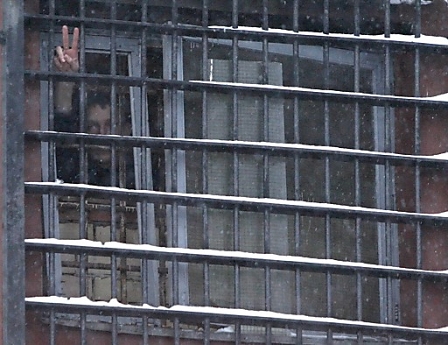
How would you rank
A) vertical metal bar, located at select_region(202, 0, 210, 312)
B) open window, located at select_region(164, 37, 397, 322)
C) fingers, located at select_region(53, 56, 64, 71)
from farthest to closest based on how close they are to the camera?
1. open window, located at select_region(164, 37, 397, 322)
2. fingers, located at select_region(53, 56, 64, 71)
3. vertical metal bar, located at select_region(202, 0, 210, 312)

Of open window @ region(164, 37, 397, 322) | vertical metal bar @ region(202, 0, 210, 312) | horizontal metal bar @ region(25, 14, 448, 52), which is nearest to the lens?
vertical metal bar @ region(202, 0, 210, 312)

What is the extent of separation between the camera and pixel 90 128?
14.8 ft

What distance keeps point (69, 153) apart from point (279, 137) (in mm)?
888

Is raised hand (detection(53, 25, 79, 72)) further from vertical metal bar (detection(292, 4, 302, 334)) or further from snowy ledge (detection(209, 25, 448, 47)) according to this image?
vertical metal bar (detection(292, 4, 302, 334))

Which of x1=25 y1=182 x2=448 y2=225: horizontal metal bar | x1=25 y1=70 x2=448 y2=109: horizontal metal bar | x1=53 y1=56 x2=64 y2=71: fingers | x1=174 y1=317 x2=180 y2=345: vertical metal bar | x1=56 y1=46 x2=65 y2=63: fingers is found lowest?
x1=174 y1=317 x2=180 y2=345: vertical metal bar

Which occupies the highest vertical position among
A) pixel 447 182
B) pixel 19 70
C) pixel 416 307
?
pixel 19 70

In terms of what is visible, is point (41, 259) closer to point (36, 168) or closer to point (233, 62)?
point (36, 168)

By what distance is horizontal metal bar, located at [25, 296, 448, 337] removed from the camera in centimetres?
400

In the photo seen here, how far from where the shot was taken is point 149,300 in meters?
4.42

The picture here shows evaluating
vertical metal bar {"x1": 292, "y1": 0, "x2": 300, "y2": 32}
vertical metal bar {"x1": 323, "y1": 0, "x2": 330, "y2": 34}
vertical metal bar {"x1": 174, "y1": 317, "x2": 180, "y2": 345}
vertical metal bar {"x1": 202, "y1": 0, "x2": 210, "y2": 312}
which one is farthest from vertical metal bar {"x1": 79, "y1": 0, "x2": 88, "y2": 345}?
vertical metal bar {"x1": 323, "y1": 0, "x2": 330, "y2": 34}

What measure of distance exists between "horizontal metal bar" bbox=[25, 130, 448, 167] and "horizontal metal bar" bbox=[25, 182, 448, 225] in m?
0.18

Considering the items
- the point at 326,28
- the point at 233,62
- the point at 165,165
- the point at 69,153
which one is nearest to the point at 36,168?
the point at 69,153

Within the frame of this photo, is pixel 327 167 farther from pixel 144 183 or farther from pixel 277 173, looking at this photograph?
pixel 144 183

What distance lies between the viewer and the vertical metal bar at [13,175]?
3969 millimetres
